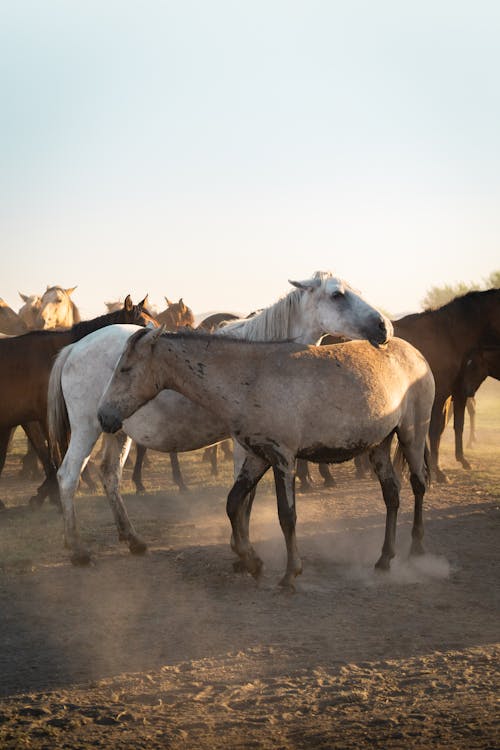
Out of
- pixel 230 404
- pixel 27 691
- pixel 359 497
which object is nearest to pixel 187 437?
pixel 230 404

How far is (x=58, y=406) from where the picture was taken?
24.3 ft

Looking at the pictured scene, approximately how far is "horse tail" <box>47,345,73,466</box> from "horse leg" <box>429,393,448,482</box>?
5.82 m

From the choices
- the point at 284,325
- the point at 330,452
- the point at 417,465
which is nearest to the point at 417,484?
the point at 417,465

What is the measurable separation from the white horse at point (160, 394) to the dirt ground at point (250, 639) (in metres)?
0.78

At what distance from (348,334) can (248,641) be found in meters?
2.52

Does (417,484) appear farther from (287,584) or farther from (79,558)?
(79,558)

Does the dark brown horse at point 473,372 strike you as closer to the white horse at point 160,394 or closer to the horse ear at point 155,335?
the white horse at point 160,394

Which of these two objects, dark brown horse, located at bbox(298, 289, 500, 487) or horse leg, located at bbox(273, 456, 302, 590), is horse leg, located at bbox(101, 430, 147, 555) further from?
dark brown horse, located at bbox(298, 289, 500, 487)

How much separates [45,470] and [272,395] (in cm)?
508

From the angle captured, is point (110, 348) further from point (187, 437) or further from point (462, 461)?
point (462, 461)

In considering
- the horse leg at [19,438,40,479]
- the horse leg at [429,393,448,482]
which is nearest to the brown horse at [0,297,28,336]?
the horse leg at [19,438,40,479]

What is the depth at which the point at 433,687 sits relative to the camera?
4215 millimetres

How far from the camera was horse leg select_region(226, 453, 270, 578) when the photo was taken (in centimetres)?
617

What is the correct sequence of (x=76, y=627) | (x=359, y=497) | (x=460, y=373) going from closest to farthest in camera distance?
(x=76, y=627), (x=359, y=497), (x=460, y=373)
